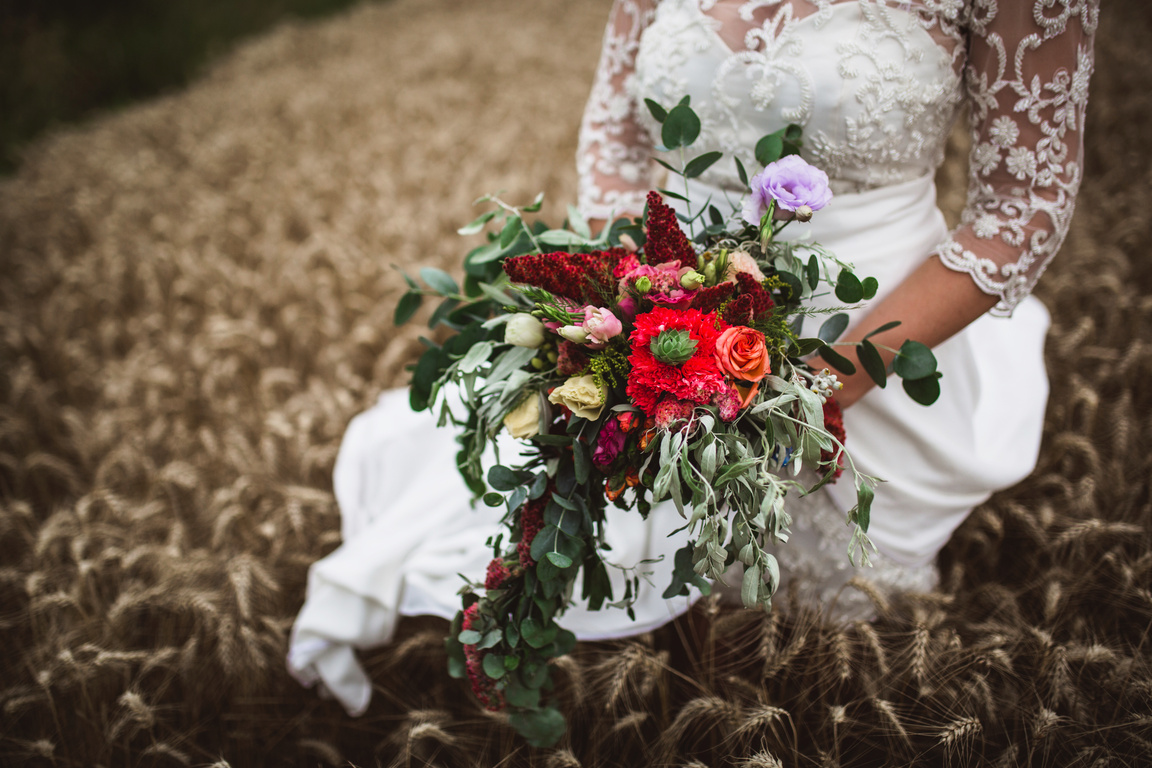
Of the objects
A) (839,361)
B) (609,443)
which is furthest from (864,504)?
(609,443)

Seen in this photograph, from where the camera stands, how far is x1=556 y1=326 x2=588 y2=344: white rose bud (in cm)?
92

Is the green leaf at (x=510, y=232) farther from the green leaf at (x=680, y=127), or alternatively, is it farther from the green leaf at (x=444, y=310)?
the green leaf at (x=680, y=127)

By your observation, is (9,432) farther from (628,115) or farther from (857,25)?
(857,25)

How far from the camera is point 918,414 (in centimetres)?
146

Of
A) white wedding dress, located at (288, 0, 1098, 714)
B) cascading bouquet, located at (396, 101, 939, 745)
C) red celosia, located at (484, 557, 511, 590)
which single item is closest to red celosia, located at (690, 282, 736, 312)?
cascading bouquet, located at (396, 101, 939, 745)

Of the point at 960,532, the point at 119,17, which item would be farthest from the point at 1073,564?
the point at 119,17

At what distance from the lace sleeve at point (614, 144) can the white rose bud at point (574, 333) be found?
2.52ft

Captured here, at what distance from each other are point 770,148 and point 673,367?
486mm

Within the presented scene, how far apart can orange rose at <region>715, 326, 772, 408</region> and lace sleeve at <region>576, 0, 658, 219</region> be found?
82 centimetres

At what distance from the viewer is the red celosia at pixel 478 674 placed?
1.14 meters

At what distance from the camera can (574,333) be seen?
3.02 feet

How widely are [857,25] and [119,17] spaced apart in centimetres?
1091

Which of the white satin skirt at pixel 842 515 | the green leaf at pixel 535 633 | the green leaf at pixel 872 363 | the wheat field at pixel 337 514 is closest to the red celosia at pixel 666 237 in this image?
the green leaf at pixel 872 363

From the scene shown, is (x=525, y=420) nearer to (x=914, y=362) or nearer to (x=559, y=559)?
(x=559, y=559)
